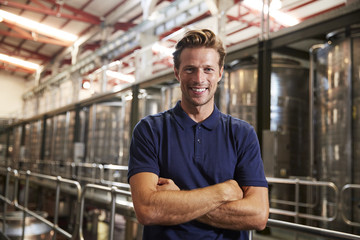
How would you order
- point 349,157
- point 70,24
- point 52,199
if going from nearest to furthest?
point 349,157
point 52,199
point 70,24

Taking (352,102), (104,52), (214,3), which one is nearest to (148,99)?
(104,52)

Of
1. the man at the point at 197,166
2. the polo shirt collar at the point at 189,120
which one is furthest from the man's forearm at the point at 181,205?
the polo shirt collar at the point at 189,120

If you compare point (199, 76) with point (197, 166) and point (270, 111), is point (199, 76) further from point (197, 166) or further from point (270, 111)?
point (270, 111)

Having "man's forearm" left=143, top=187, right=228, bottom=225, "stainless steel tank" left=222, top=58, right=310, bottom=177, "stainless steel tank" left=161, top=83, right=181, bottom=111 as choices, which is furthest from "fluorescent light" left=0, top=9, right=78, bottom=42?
"man's forearm" left=143, top=187, right=228, bottom=225

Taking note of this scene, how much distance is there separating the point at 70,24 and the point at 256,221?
19.9 metres

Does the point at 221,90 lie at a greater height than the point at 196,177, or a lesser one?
greater

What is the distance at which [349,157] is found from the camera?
6.07 m

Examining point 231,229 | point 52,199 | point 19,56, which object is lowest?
point 52,199

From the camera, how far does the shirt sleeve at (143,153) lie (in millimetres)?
1537

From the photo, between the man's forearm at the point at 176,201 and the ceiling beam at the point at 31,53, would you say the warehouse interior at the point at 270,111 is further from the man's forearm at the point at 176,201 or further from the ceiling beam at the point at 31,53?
the ceiling beam at the point at 31,53

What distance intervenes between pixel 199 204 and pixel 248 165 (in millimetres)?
297

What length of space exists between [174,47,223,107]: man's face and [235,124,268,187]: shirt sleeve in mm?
247

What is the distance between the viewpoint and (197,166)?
4.96 ft

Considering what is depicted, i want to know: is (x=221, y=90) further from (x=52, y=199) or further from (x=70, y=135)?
(x=70, y=135)
